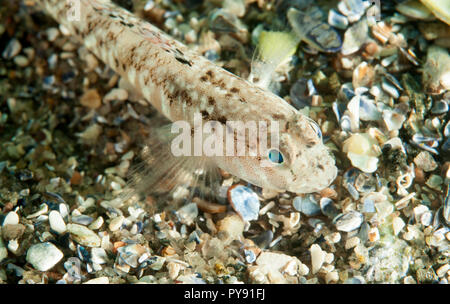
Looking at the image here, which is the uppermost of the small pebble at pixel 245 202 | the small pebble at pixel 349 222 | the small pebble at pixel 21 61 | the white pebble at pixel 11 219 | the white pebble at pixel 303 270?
the small pebble at pixel 349 222

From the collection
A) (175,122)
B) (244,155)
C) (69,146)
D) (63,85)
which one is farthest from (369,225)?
(63,85)

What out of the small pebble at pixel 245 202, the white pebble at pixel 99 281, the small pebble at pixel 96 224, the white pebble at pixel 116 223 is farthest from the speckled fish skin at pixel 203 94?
the white pebble at pixel 99 281

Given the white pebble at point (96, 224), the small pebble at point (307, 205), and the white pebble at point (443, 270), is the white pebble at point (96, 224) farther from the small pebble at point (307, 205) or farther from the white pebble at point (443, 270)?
the white pebble at point (443, 270)

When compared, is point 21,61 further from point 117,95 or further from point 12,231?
point 12,231

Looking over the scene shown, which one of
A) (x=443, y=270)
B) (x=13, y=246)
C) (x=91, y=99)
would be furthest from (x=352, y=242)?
(x=91, y=99)
